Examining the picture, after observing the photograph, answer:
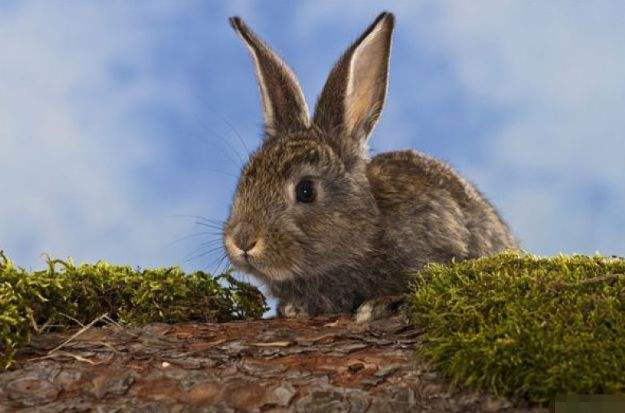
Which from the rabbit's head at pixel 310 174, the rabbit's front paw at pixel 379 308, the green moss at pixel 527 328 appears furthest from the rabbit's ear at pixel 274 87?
the green moss at pixel 527 328

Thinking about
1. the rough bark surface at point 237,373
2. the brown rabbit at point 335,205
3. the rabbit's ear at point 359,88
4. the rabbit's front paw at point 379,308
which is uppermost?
the rabbit's ear at point 359,88

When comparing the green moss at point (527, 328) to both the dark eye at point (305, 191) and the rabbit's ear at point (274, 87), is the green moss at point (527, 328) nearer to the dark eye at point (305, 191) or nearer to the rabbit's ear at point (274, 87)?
the dark eye at point (305, 191)

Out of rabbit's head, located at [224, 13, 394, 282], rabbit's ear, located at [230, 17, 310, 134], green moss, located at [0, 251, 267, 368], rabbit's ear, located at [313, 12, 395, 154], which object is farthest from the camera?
rabbit's ear, located at [230, 17, 310, 134]

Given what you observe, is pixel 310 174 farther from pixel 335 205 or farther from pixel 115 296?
pixel 115 296

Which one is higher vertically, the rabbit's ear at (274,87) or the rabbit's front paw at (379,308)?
the rabbit's ear at (274,87)

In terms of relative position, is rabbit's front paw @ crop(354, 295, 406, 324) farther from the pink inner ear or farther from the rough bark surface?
the pink inner ear

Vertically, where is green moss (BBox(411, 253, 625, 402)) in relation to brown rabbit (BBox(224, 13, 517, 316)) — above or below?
below

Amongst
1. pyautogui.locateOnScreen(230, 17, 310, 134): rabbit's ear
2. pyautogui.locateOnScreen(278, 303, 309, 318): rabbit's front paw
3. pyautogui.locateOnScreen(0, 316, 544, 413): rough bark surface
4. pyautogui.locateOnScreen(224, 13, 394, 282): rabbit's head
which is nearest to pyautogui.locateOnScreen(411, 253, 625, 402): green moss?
pyautogui.locateOnScreen(0, 316, 544, 413): rough bark surface

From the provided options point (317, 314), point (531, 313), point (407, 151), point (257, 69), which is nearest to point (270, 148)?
point (257, 69)
